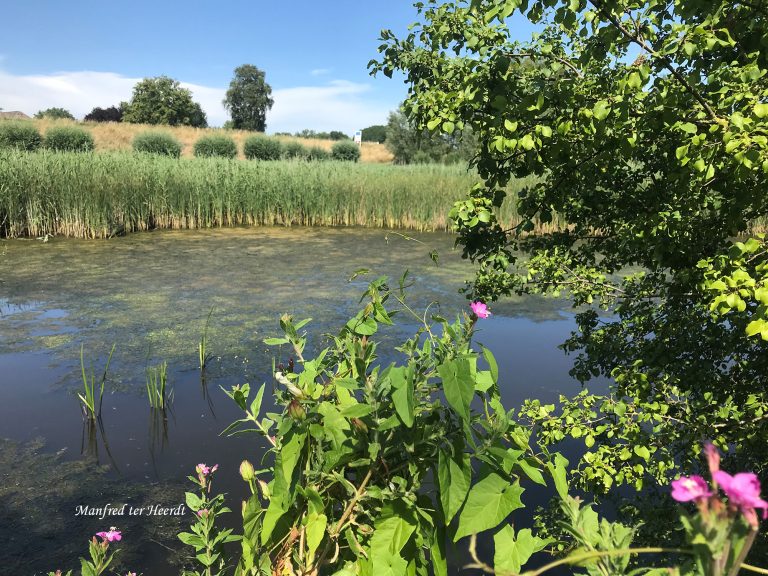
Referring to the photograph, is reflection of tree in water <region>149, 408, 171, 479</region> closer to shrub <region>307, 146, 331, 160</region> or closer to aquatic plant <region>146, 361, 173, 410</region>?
aquatic plant <region>146, 361, 173, 410</region>

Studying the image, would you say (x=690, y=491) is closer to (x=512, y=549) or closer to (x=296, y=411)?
(x=512, y=549)

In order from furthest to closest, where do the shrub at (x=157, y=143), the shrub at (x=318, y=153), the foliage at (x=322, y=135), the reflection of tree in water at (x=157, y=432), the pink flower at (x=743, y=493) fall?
the foliage at (x=322, y=135)
the shrub at (x=318, y=153)
the shrub at (x=157, y=143)
the reflection of tree in water at (x=157, y=432)
the pink flower at (x=743, y=493)

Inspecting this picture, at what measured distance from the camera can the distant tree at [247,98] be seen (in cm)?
6800

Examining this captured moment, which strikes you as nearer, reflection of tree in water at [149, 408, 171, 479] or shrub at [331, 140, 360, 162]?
reflection of tree in water at [149, 408, 171, 479]

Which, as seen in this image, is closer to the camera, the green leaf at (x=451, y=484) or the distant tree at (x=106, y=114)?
the green leaf at (x=451, y=484)

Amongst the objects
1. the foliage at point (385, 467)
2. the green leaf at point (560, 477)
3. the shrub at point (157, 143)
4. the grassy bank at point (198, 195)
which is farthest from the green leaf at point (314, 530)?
the shrub at point (157, 143)

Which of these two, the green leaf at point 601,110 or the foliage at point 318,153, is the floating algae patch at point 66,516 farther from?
the foliage at point 318,153

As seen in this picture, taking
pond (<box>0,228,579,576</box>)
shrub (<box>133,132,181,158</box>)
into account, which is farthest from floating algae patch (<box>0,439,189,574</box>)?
shrub (<box>133,132,181,158</box>)

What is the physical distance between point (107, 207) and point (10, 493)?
9.05 meters

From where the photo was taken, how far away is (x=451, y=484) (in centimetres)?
96

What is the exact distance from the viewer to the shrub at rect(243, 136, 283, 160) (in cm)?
3155

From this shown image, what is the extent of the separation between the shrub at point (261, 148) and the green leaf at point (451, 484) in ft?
105

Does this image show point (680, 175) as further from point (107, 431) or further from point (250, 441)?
point (107, 431)

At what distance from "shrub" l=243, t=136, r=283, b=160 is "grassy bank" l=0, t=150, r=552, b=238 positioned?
17.0 meters
